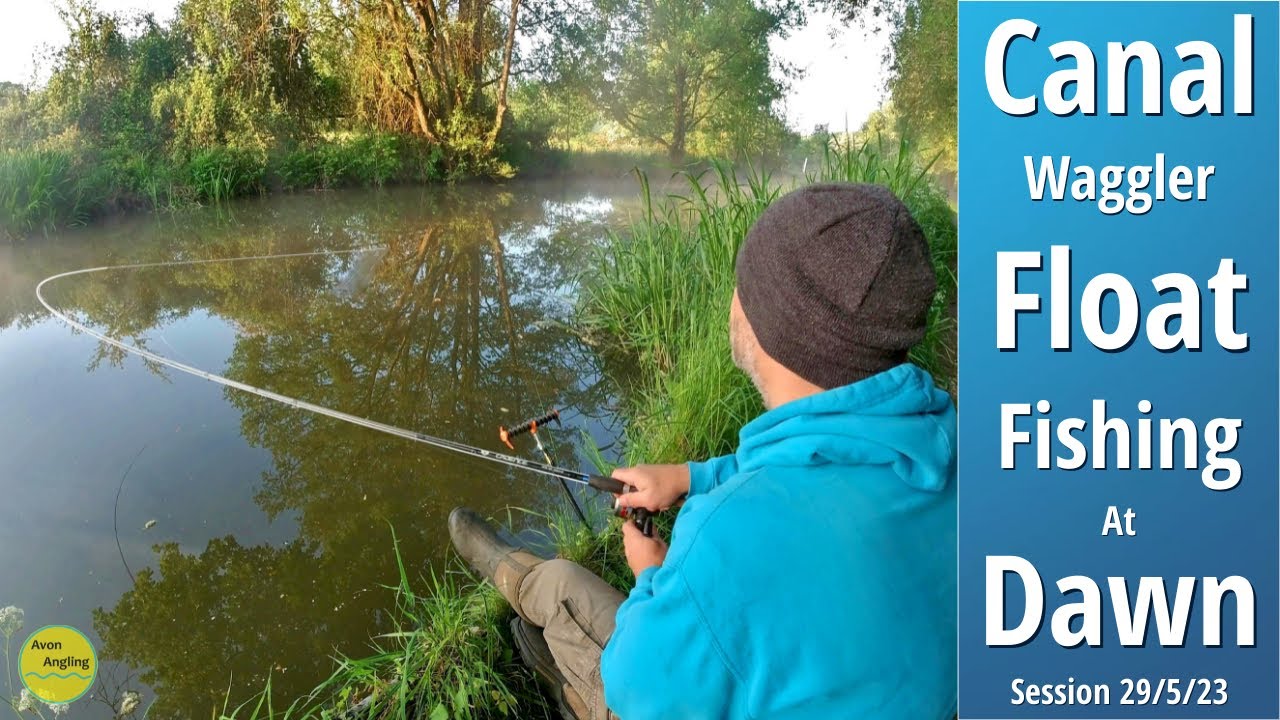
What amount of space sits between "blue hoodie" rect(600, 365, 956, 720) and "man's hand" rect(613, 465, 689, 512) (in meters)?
0.45

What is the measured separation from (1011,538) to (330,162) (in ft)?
38.5

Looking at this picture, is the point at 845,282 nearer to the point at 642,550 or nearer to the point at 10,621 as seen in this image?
the point at 642,550

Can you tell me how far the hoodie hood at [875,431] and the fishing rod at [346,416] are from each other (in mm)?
514

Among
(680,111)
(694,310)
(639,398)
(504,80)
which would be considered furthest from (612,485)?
(504,80)

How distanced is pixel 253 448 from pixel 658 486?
208 cm

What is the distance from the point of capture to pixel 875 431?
0.69 m

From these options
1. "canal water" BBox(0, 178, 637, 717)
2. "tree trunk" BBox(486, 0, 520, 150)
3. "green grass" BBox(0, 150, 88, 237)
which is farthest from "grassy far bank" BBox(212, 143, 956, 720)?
"tree trunk" BBox(486, 0, 520, 150)

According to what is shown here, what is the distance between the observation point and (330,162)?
1112 cm

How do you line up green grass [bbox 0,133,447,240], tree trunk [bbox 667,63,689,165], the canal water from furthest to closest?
tree trunk [bbox 667,63,689,165], green grass [bbox 0,133,447,240], the canal water

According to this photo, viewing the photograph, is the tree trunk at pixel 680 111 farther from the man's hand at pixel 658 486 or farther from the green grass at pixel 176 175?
the man's hand at pixel 658 486

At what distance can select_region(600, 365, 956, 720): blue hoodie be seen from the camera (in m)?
0.65

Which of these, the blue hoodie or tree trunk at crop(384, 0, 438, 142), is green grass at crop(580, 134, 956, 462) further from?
tree trunk at crop(384, 0, 438, 142)

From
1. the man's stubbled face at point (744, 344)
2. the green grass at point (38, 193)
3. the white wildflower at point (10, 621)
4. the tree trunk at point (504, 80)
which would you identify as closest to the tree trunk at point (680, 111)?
the tree trunk at point (504, 80)

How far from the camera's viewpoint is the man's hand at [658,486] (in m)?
1.18
